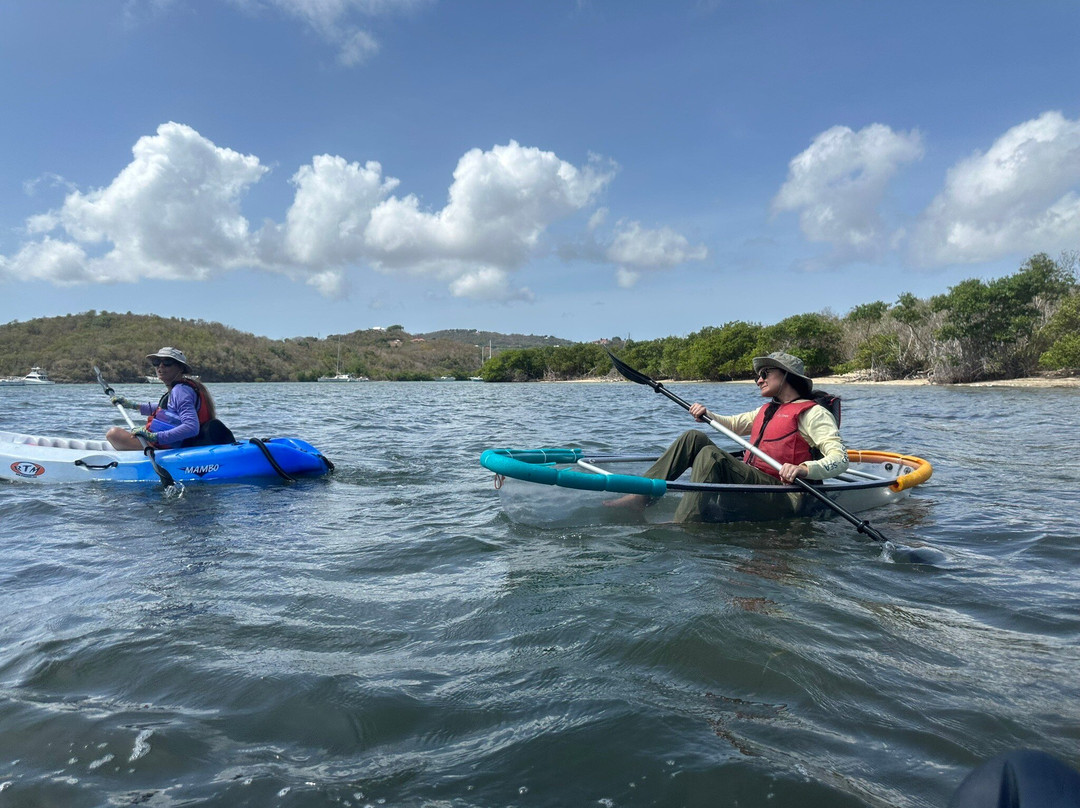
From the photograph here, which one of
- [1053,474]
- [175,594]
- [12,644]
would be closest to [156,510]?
[175,594]

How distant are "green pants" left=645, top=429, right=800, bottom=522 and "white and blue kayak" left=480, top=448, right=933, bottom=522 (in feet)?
0.04

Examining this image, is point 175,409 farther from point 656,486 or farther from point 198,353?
point 198,353

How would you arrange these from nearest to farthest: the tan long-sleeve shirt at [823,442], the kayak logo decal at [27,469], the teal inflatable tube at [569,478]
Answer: the teal inflatable tube at [569,478]
the tan long-sleeve shirt at [823,442]
the kayak logo decal at [27,469]

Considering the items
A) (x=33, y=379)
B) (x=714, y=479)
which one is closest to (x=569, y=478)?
(x=714, y=479)

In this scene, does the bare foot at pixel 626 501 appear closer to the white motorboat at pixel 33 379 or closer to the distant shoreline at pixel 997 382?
the distant shoreline at pixel 997 382

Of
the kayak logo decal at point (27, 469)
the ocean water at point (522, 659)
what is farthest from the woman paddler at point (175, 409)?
the ocean water at point (522, 659)

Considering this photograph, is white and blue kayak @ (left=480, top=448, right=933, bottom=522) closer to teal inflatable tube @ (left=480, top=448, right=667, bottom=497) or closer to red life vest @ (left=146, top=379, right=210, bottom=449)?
teal inflatable tube @ (left=480, top=448, right=667, bottom=497)

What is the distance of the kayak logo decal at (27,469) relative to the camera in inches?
325

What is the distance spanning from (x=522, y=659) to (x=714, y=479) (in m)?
3.02

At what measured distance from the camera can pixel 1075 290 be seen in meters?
37.6

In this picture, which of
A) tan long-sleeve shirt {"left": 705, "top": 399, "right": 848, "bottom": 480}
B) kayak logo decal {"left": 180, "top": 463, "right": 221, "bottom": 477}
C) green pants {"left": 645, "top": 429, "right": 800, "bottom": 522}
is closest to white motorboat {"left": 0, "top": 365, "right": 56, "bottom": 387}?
kayak logo decal {"left": 180, "top": 463, "right": 221, "bottom": 477}

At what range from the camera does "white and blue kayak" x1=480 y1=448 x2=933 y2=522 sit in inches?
199

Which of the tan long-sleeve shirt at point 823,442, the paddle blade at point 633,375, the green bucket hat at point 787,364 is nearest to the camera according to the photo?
the tan long-sleeve shirt at point 823,442

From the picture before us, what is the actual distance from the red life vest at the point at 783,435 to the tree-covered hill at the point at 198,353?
2554 inches
